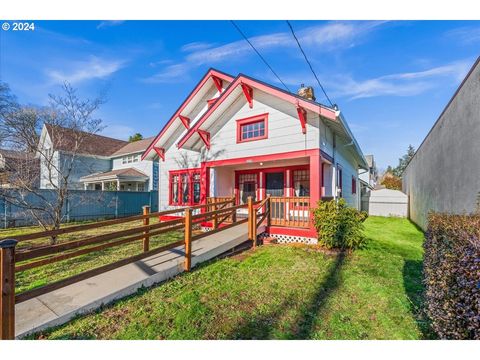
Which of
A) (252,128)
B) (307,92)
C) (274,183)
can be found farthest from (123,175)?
(307,92)

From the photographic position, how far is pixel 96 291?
380cm

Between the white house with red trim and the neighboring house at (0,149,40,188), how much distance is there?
4.80 m

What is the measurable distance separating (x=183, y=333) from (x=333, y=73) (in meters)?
8.18

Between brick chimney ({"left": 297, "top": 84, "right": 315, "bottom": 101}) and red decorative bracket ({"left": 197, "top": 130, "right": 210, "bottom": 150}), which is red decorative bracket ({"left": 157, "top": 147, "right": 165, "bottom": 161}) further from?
brick chimney ({"left": 297, "top": 84, "right": 315, "bottom": 101})

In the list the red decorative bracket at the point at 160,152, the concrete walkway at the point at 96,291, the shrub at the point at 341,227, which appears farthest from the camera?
the red decorative bracket at the point at 160,152

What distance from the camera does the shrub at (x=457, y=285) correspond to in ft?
6.52

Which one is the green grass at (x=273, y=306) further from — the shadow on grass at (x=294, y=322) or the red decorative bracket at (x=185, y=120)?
the red decorative bracket at (x=185, y=120)

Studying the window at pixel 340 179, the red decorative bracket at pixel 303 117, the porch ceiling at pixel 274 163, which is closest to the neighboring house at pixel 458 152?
the window at pixel 340 179

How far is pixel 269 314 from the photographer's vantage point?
3352 millimetres

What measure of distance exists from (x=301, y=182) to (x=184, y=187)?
222 inches

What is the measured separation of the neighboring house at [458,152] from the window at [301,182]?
4.33m

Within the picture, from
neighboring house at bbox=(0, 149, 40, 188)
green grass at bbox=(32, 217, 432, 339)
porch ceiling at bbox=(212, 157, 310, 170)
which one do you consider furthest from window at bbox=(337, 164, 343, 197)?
neighboring house at bbox=(0, 149, 40, 188)

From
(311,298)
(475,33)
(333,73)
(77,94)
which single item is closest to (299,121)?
(333,73)

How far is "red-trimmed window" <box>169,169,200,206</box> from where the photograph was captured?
11.0m
